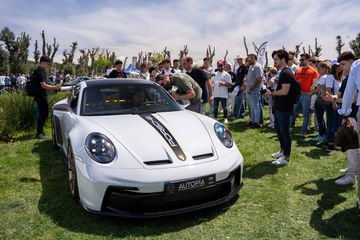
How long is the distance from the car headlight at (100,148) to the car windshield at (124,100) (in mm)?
783

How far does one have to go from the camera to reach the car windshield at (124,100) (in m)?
4.03

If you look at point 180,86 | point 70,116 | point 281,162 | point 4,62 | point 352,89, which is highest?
point 4,62

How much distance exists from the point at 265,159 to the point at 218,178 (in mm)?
2527

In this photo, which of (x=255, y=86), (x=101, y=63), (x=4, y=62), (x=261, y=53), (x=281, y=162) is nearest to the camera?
(x=281, y=162)

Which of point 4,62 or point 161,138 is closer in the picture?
point 161,138

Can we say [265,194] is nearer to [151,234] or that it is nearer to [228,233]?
[228,233]

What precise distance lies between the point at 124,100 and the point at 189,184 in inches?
73.8

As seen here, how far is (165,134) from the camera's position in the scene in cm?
332

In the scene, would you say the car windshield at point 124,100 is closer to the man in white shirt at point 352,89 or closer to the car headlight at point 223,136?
the car headlight at point 223,136

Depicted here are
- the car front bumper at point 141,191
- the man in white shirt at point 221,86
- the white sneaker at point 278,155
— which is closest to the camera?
the car front bumper at point 141,191

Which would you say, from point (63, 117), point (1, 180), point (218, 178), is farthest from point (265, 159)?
point (1, 180)

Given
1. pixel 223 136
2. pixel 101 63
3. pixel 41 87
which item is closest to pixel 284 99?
pixel 223 136

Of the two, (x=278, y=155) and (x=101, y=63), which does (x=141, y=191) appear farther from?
(x=101, y=63)

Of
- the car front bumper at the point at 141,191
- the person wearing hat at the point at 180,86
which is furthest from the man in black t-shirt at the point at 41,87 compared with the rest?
the car front bumper at the point at 141,191
